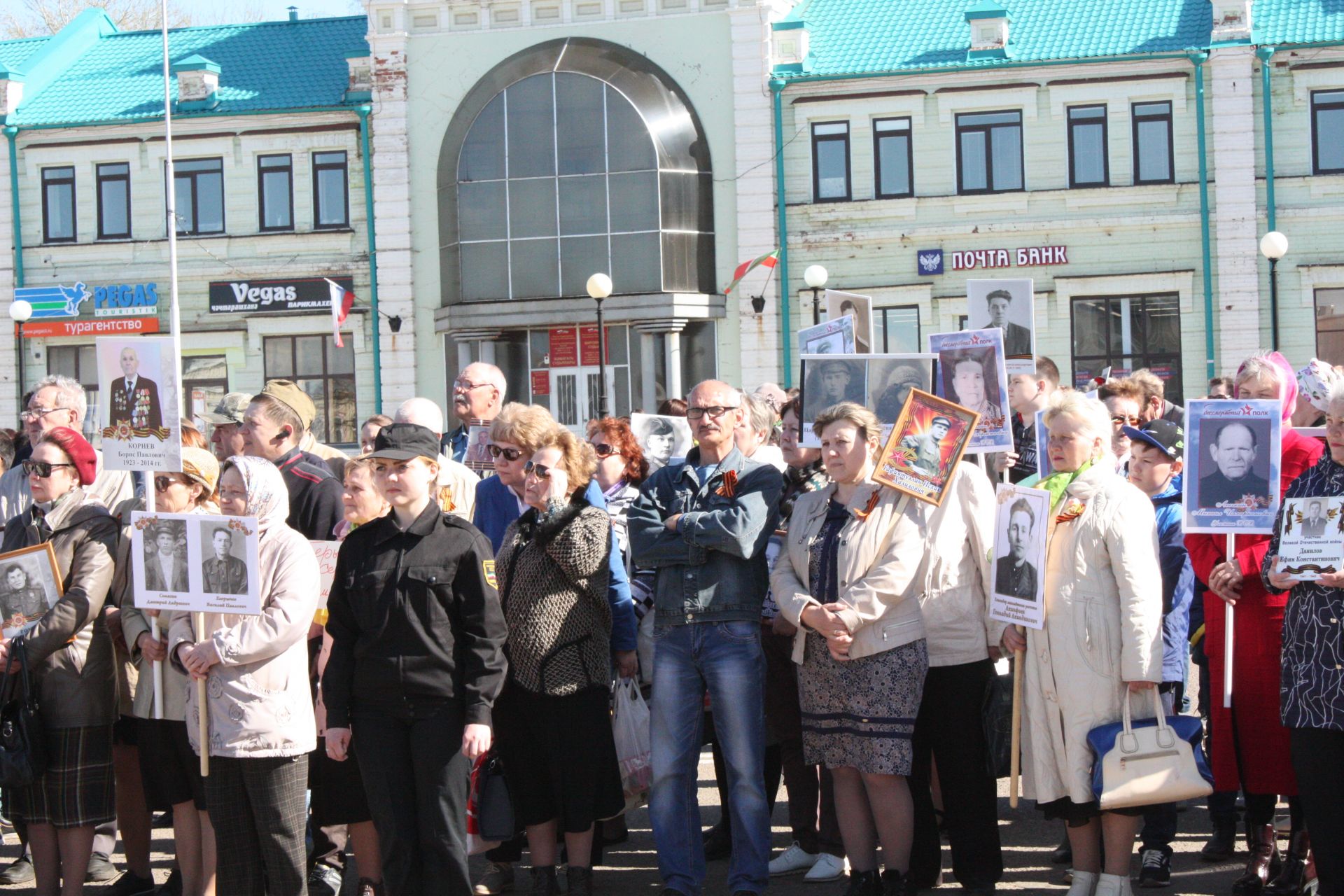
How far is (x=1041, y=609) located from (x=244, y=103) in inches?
1027

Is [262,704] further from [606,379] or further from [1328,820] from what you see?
[606,379]

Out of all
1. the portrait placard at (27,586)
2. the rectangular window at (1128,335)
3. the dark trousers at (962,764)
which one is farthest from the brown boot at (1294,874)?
the rectangular window at (1128,335)

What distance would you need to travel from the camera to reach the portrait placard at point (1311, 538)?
17.9 ft

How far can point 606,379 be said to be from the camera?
27453 millimetres

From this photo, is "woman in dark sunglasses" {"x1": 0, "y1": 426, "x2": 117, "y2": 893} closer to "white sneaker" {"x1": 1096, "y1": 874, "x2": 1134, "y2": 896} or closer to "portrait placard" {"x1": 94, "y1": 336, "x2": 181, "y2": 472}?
"portrait placard" {"x1": 94, "y1": 336, "x2": 181, "y2": 472}

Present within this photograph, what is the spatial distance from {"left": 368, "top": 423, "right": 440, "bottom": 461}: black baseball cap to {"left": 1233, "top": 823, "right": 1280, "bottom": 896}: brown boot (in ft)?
12.7

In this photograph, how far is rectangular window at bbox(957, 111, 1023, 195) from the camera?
1051 inches

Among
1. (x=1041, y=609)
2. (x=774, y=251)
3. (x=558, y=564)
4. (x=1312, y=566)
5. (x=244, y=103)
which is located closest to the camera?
(x=1312, y=566)

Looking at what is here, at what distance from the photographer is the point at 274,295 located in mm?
28953

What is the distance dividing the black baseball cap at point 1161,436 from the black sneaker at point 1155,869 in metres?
1.77

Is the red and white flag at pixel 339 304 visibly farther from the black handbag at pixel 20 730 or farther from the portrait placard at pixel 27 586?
the black handbag at pixel 20 730

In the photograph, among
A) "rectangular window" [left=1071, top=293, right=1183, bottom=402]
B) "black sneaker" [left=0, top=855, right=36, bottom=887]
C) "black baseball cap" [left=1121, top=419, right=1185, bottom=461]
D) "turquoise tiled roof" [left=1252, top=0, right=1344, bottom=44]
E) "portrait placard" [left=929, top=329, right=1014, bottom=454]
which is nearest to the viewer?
"black baseball cap" [left=1121, top=419, right=1185, bottom=461]

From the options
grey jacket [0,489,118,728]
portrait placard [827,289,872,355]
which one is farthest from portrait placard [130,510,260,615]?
portrait placard [827,289,872,355]

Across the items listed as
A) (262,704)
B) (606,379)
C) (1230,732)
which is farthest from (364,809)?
(606,379)
